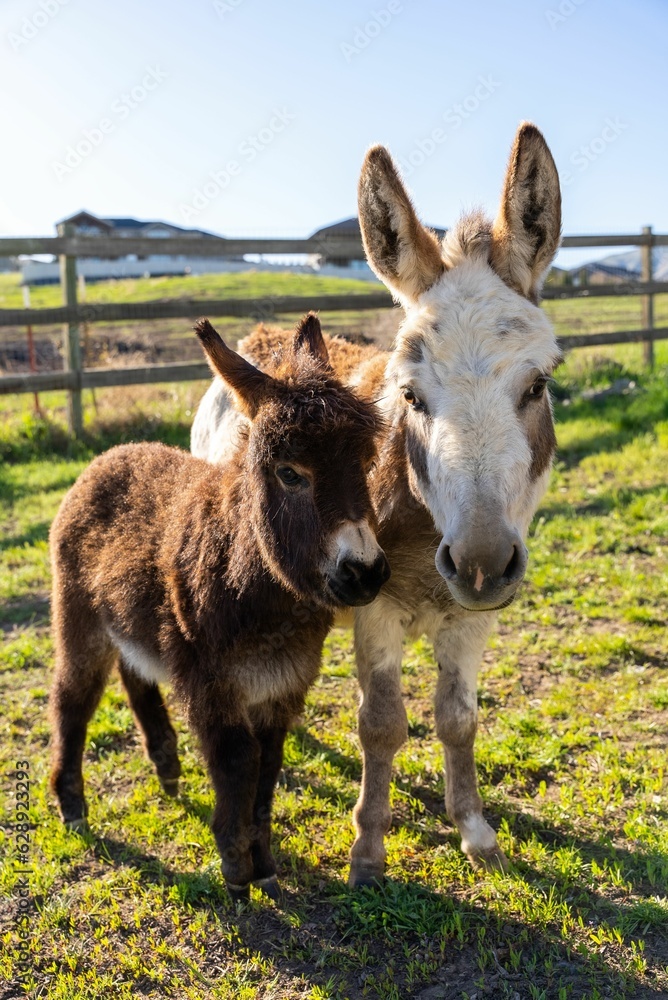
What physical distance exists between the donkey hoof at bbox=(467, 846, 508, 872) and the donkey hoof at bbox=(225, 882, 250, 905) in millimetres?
986

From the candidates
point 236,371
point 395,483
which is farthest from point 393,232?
point 395,483

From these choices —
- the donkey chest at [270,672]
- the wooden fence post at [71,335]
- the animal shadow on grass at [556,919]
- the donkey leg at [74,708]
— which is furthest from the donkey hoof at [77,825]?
the wooden fence post at [71,335]

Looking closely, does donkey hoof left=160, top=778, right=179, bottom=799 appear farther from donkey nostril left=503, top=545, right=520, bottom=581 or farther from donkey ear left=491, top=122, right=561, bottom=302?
donkey ear left=491, top=122, right=561, bottom=302

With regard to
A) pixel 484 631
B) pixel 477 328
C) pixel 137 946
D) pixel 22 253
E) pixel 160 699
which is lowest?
pixel 137 946

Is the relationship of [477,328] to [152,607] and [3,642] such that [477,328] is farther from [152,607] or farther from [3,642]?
[3,642]

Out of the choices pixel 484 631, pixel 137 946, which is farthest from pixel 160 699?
A: pixel 484 631

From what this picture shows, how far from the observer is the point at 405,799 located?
412 cm

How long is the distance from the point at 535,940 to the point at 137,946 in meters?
1.54

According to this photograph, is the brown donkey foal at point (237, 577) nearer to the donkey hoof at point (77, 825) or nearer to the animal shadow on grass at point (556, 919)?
the donkey hoof at point (77, 825)

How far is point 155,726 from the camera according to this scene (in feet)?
13.9

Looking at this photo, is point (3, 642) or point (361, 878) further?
point (3, 642)

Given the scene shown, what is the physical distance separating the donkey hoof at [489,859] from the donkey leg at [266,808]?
2.85 ft

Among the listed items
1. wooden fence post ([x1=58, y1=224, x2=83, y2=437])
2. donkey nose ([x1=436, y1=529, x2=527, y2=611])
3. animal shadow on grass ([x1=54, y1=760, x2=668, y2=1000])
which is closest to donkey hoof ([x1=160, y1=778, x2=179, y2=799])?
animal shadow on grass ([x1=54, y1=760, x2=668, y2=1000])

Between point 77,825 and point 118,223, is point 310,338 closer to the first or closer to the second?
point 77,825
